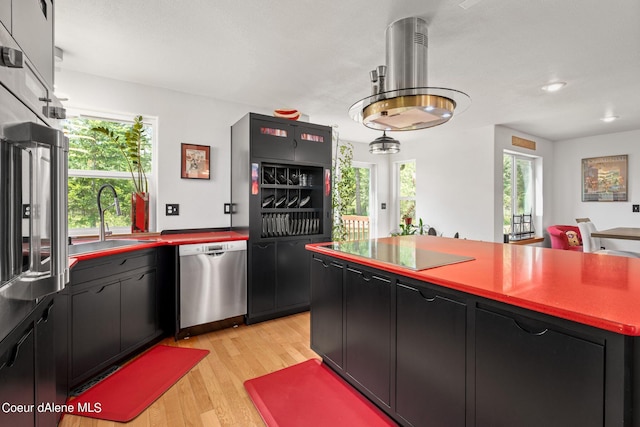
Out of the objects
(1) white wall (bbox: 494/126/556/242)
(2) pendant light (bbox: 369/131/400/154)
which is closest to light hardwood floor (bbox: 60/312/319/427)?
(2) pendant light (bbox: 369/131/400/154)

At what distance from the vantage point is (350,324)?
1.96 meters

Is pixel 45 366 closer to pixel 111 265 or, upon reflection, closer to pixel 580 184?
pixel 111 265

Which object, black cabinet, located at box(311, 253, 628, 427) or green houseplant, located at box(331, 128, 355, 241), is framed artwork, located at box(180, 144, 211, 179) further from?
black cabinet, located at box(311, 253, 628, 427)

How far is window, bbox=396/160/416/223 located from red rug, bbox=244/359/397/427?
178 inches

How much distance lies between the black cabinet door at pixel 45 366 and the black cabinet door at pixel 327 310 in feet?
4.97

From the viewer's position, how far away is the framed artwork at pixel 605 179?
5207 millimetres

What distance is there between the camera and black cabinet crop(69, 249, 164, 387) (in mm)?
1948

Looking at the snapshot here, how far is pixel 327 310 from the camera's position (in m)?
2.18

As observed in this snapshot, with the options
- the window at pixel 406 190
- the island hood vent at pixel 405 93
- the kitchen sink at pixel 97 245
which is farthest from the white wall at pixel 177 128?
the window at pixel 406 190

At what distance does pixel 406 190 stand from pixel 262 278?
4.20 m

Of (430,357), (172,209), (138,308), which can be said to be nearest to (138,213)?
(172,209)

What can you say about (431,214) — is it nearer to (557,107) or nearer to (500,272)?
(557,107)

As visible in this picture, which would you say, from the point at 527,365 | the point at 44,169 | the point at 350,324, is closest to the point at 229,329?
the point at 350,324

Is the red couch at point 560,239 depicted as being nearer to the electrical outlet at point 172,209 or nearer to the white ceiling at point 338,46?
the white ceiling at point 338,46
